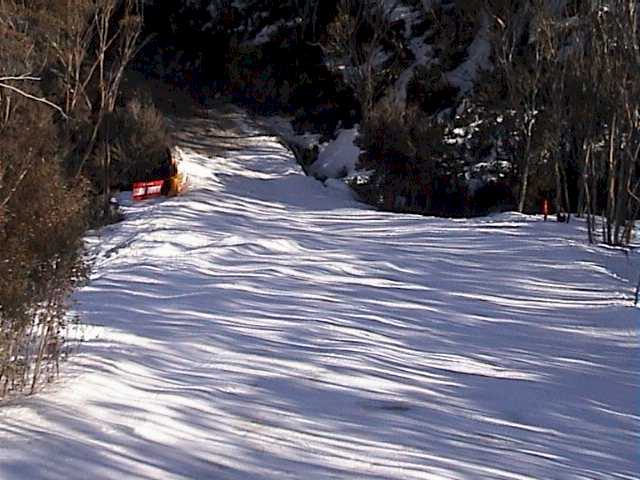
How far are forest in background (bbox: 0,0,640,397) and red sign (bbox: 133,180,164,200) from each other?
1.35 metres

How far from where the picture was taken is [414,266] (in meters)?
14.0

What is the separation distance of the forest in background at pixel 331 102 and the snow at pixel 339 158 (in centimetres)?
118

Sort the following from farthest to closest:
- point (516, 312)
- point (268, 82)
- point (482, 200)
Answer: point (268, 82), point (482, 200), point (516, 312)

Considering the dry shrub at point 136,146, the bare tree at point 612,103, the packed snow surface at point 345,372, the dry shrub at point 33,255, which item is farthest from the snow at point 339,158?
the dry shrub at point 33,255

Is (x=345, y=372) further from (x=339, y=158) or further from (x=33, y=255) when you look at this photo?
(x=339, y=158)

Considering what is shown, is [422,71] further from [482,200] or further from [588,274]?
[588,274]

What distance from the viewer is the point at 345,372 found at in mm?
7680

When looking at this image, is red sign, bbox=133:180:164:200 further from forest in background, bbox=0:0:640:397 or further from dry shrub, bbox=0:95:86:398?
dry shrub, bbox=0:95:86:398

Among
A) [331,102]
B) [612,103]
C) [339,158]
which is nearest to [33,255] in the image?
[612,103]

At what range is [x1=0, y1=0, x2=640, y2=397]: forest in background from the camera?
6.90 m

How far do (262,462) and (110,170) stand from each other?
22.6m

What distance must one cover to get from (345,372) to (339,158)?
26.8m

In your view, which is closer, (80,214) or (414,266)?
(80,214)

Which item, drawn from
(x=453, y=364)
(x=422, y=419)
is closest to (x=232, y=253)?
(x=453, y=364)
